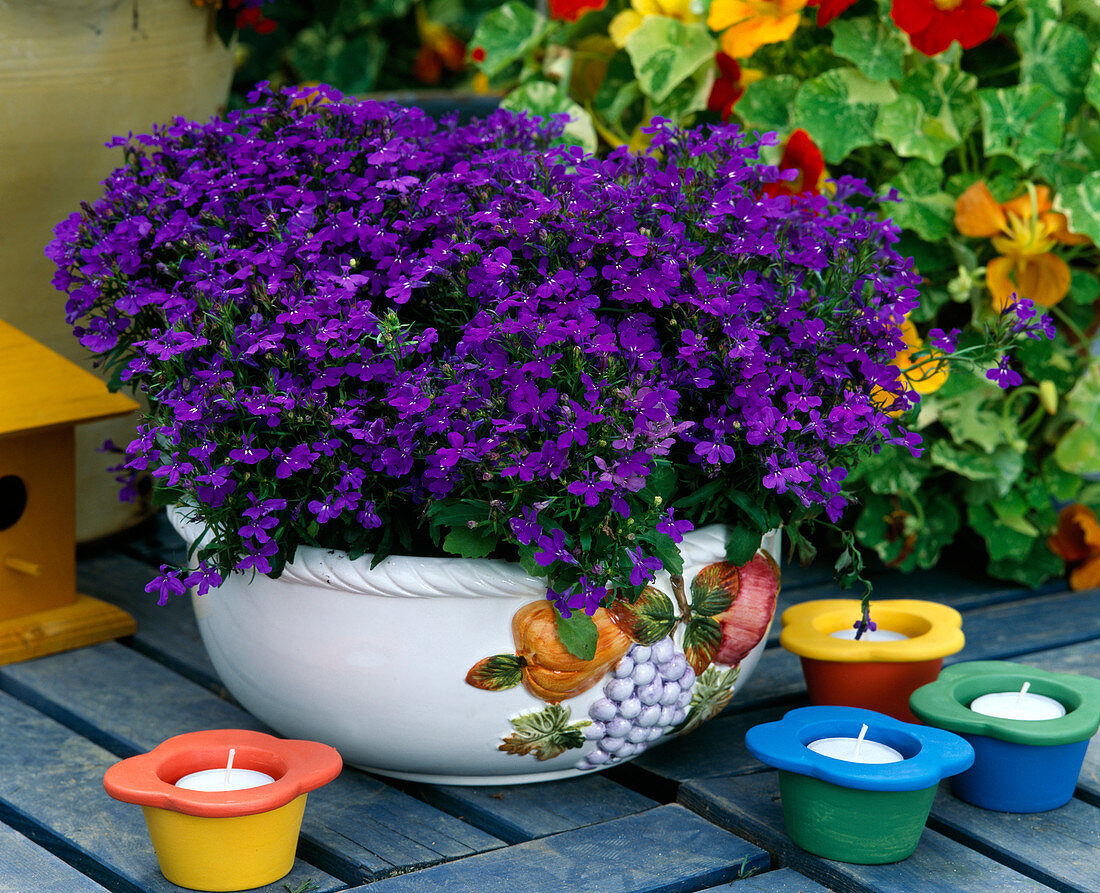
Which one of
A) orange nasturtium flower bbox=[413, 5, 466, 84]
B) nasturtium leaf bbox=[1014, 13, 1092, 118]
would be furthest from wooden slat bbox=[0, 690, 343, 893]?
orange nasturtium flower bbox=[413, 5, 466, 84]

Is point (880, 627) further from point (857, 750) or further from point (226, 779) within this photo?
Answer: point (226, 779)

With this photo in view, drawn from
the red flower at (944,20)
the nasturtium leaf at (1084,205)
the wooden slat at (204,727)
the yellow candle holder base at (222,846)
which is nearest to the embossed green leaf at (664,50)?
the red flower at (944,20)

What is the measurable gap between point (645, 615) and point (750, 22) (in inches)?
32.0

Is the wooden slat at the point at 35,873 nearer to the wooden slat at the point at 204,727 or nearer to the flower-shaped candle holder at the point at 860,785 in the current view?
the wooden slat at the point at 204,727

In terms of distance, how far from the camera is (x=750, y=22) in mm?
1512

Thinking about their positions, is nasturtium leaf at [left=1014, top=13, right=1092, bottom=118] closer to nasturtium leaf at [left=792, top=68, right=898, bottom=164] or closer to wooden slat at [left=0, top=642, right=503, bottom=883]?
nasturtium leaf at [left=792, top=68, right=898, bottom=164]

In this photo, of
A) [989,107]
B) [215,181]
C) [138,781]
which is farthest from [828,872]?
[989,107]

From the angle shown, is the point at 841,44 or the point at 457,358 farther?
the point at 841,44

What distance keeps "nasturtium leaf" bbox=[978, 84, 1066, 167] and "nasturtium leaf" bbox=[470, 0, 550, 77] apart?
2.10 ft

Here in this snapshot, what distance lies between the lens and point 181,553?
1.66m

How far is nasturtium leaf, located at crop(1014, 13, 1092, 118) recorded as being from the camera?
1.52 m

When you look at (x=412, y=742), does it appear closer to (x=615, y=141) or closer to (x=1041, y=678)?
(x=1041, y=678)

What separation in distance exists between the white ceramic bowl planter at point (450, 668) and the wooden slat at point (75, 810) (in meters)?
0.14

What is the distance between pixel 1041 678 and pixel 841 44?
79 cm
